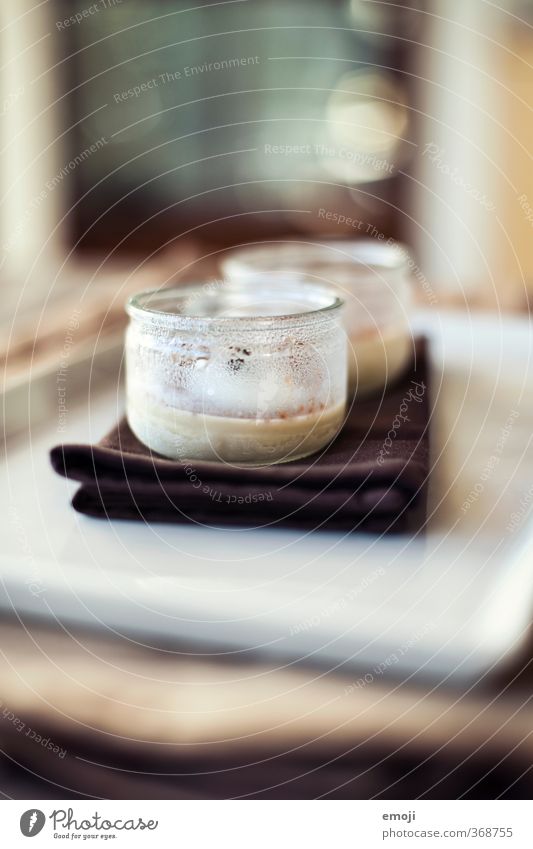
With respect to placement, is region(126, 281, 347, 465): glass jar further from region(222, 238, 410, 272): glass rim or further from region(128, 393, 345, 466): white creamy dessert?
region(222, 238, 410, 272): glass rim

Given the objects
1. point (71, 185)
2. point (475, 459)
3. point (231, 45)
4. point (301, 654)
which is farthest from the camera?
point (71, 185)

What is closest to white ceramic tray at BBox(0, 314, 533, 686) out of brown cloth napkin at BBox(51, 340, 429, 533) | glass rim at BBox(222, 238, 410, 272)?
brown cloth napkin at BBox(51, 340, 429, 533)

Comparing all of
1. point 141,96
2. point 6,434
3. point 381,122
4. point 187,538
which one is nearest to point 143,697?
point 187,538

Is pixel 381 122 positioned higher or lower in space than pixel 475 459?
higher

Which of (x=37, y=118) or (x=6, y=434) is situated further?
(x=37, y=118)

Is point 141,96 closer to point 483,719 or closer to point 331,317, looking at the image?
point 331,317

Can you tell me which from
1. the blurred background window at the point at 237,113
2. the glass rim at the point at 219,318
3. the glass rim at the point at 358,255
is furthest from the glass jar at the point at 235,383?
the blurred background window at the point at 237,113

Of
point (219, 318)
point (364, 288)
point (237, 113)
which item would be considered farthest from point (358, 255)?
point (237, 113)
